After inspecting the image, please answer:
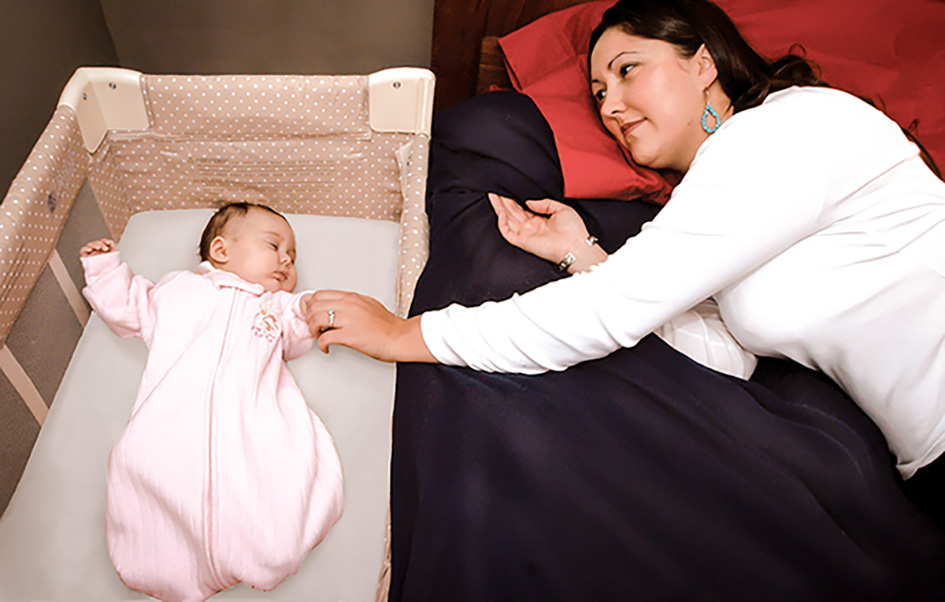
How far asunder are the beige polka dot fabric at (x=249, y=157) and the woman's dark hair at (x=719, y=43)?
55 cm

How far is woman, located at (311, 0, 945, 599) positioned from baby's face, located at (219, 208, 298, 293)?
1.22 ft

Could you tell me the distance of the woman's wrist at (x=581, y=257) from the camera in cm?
122

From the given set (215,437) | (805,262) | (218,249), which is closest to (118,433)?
(215,437)

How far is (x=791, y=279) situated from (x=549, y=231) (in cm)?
48

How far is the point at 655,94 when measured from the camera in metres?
1.09

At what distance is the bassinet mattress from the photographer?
1.06 meters

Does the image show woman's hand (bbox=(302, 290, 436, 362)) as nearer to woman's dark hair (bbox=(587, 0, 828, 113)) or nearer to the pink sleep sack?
the pink sleep sack

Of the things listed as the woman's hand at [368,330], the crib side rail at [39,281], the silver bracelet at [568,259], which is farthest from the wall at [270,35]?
the woman's hand at [368,330]

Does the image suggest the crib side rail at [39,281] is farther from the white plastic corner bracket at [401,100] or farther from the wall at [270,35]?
the wall at [270,35]

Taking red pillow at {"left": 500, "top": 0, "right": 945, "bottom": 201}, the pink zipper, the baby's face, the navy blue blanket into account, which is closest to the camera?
the navy blue blanket

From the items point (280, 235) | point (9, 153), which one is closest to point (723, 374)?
point (280, 235)

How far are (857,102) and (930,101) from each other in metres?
0.79

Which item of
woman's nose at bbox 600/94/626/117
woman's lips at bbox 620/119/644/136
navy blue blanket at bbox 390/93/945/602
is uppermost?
woman's nose at bbox 600/94/626/117

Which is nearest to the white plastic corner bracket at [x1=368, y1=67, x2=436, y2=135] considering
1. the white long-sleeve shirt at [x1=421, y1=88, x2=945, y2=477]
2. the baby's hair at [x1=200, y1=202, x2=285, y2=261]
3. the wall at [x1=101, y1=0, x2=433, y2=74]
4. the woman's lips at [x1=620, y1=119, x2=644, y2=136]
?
the baby's hair at [x1=200, y1=202, x2=285, y2=261]
